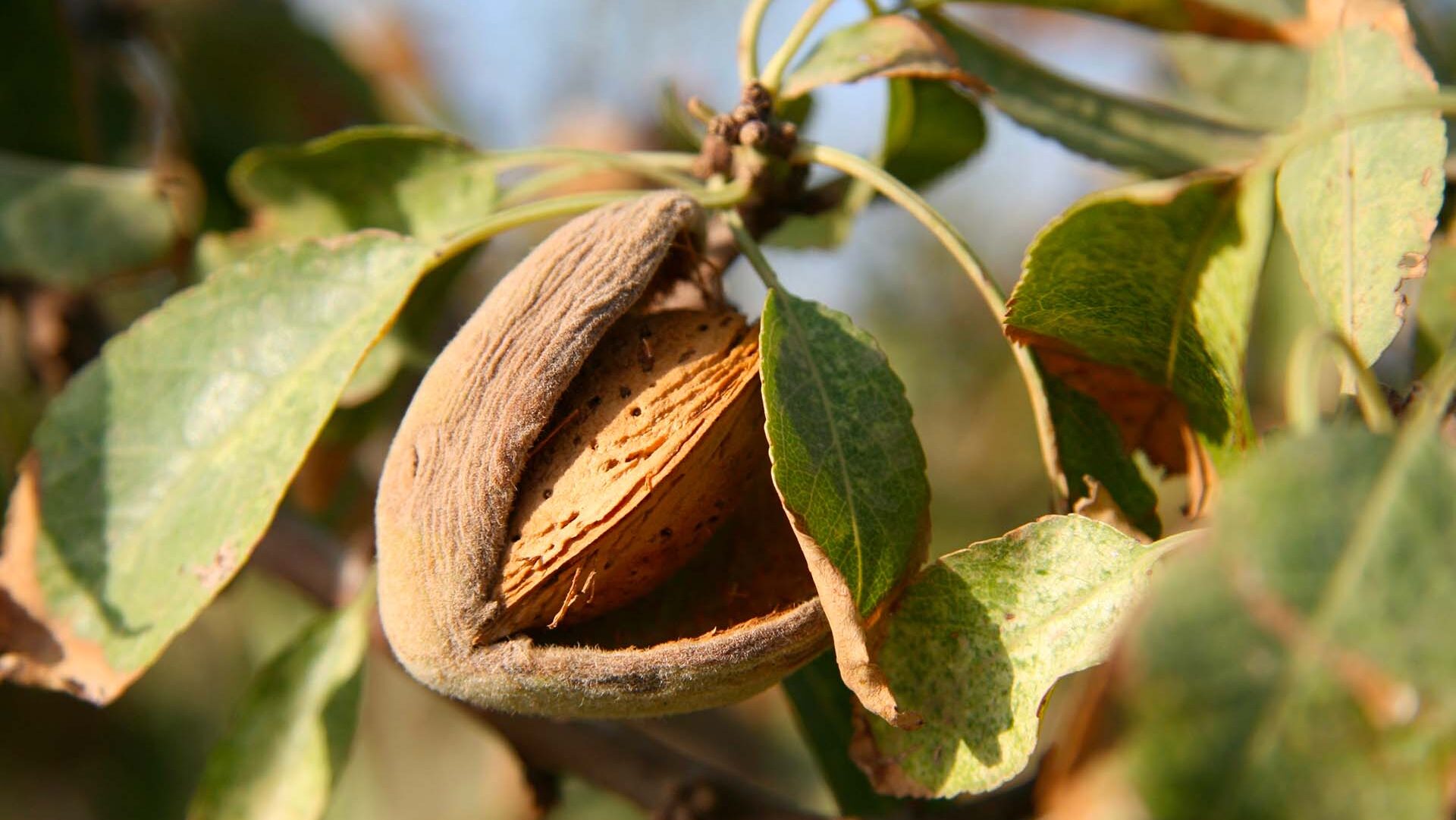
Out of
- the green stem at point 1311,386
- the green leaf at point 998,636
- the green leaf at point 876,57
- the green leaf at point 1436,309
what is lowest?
the green leaf at point 998,636

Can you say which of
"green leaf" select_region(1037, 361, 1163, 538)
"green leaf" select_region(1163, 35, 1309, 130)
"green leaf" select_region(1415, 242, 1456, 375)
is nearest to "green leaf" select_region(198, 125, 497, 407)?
"green leaf" select_region(1037, 361, 1163, 538)

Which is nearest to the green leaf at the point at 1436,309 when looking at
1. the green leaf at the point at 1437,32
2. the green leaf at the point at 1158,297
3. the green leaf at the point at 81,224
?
the green leaf at the point at 1437,32

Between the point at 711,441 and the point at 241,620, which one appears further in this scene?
the point at 241,620

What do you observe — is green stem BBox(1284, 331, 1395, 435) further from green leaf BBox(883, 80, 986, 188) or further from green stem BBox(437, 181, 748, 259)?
green leaf BBox(883, 80, 986, 188)

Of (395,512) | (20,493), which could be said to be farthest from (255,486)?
(20,493)

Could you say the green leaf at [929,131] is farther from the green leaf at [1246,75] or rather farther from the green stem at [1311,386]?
the green stem at [1311,386]

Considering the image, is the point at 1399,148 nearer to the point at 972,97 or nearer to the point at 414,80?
the point at 972,97

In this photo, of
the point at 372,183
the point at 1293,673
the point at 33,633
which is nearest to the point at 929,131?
the point at 372,183
